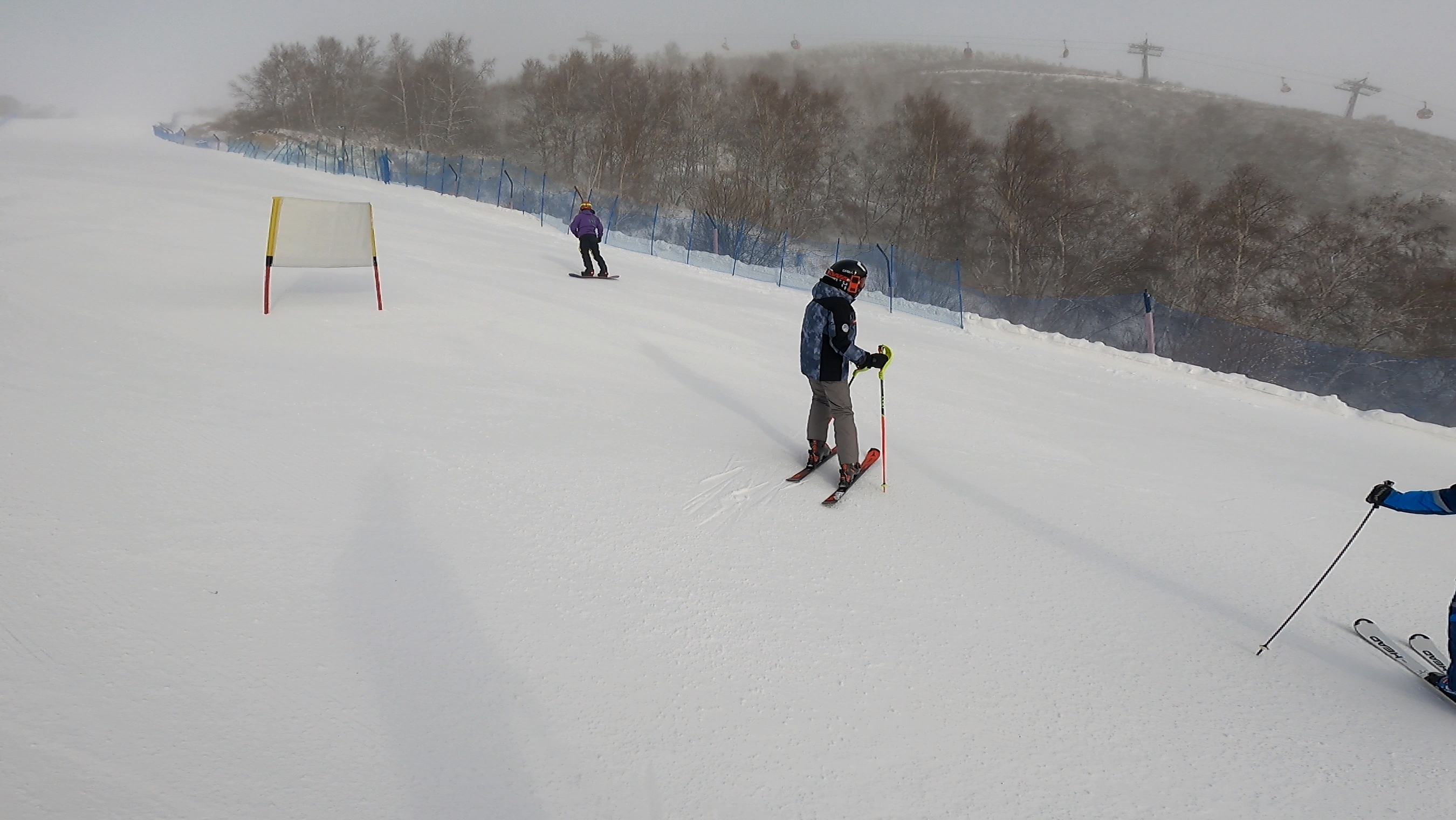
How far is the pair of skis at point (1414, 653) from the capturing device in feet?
12.1

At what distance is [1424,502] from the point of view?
11.4ft

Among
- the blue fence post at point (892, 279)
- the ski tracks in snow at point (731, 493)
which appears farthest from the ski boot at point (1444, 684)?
the blue fence post at point (892, 279)

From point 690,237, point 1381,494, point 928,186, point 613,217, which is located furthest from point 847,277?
point 928,186

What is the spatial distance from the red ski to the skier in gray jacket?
0.04 m

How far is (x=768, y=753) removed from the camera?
9.56ft

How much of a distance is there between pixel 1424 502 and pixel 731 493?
385cm

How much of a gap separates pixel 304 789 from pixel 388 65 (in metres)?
82.4

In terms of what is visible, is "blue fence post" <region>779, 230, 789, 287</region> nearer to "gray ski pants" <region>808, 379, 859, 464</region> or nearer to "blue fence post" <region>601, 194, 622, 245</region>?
"blue fence post" <region>601, 194, 622, 245</region>

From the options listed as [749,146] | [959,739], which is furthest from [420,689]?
[749,146]

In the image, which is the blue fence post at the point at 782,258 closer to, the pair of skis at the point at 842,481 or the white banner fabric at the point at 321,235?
the white banner fabric at the point at 321,235

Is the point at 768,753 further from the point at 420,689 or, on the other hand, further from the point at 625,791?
the point at 420,689

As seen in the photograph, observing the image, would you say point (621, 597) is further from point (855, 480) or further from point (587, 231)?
point (587, 231)

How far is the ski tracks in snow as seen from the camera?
4969mm

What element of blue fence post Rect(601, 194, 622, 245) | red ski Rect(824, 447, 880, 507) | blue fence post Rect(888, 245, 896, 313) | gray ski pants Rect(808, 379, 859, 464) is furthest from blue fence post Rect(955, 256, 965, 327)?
blue fence post Rect(601, 194, 622, 245)
